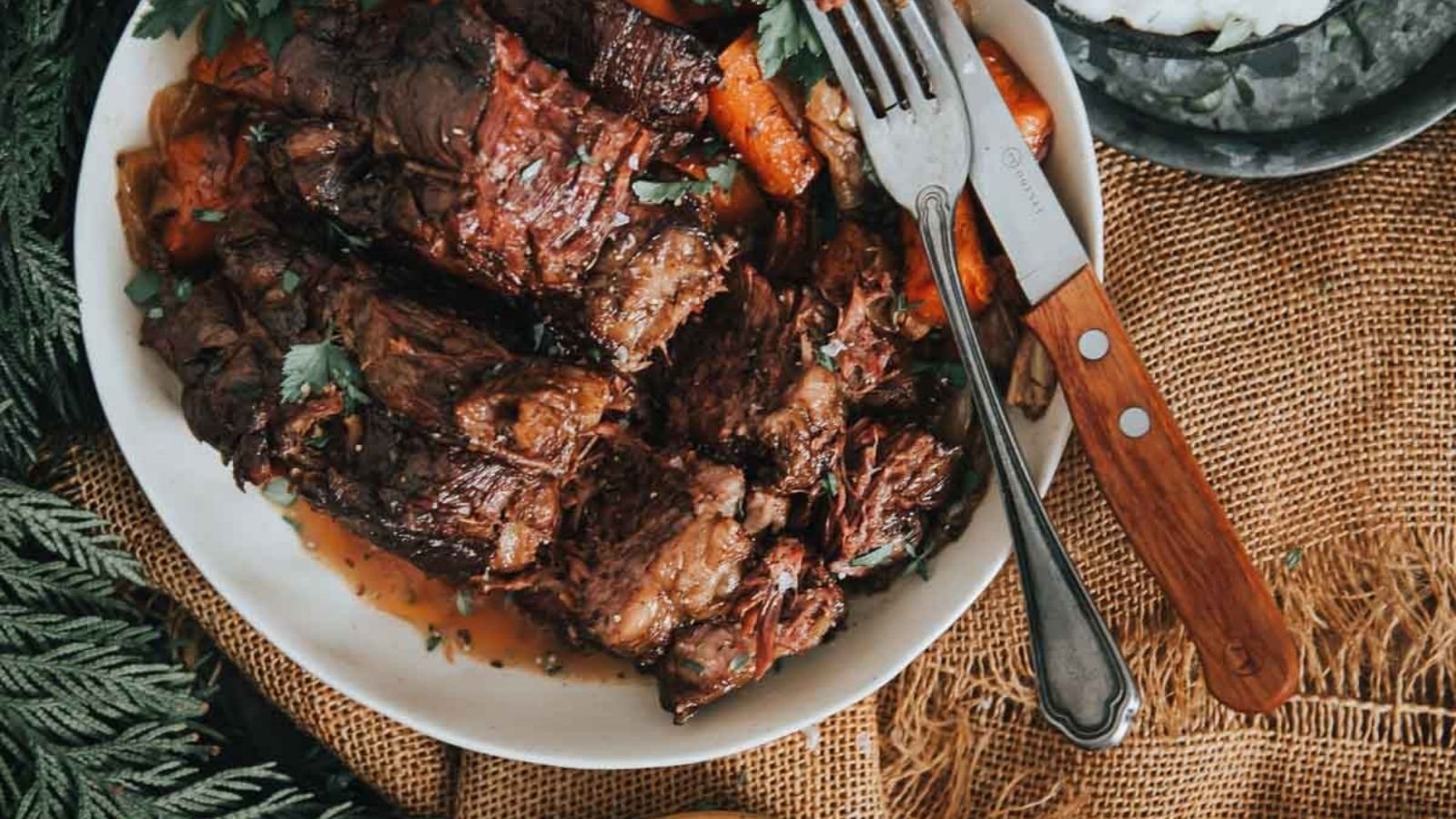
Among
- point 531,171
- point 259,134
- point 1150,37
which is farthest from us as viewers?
point 1150,37

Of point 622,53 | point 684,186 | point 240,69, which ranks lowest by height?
point 684,186

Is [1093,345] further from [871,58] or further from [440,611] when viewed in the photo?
[440,611]

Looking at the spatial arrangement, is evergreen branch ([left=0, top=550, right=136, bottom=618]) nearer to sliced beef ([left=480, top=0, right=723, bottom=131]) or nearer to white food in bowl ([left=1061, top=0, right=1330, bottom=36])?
sliced beef ([left=480, top=0, right=723, bottom=131])

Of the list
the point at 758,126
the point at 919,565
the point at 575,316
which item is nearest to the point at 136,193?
the point at 575,316

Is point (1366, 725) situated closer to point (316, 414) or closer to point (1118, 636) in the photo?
point (1118, 636)

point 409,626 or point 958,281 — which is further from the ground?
point 958,281

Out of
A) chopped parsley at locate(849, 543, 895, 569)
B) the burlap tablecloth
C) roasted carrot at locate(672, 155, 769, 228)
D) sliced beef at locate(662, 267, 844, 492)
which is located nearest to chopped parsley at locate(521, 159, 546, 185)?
roasted carrot at locate(672, 155, 769, 228)

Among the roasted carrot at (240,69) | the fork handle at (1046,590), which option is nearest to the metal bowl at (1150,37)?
the fork handle at (1046,590)

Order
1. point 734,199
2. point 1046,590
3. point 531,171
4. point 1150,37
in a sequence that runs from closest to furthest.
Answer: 1. point 531,171
2. point 1046,590
3. point 734,199
4. point 1150,37
